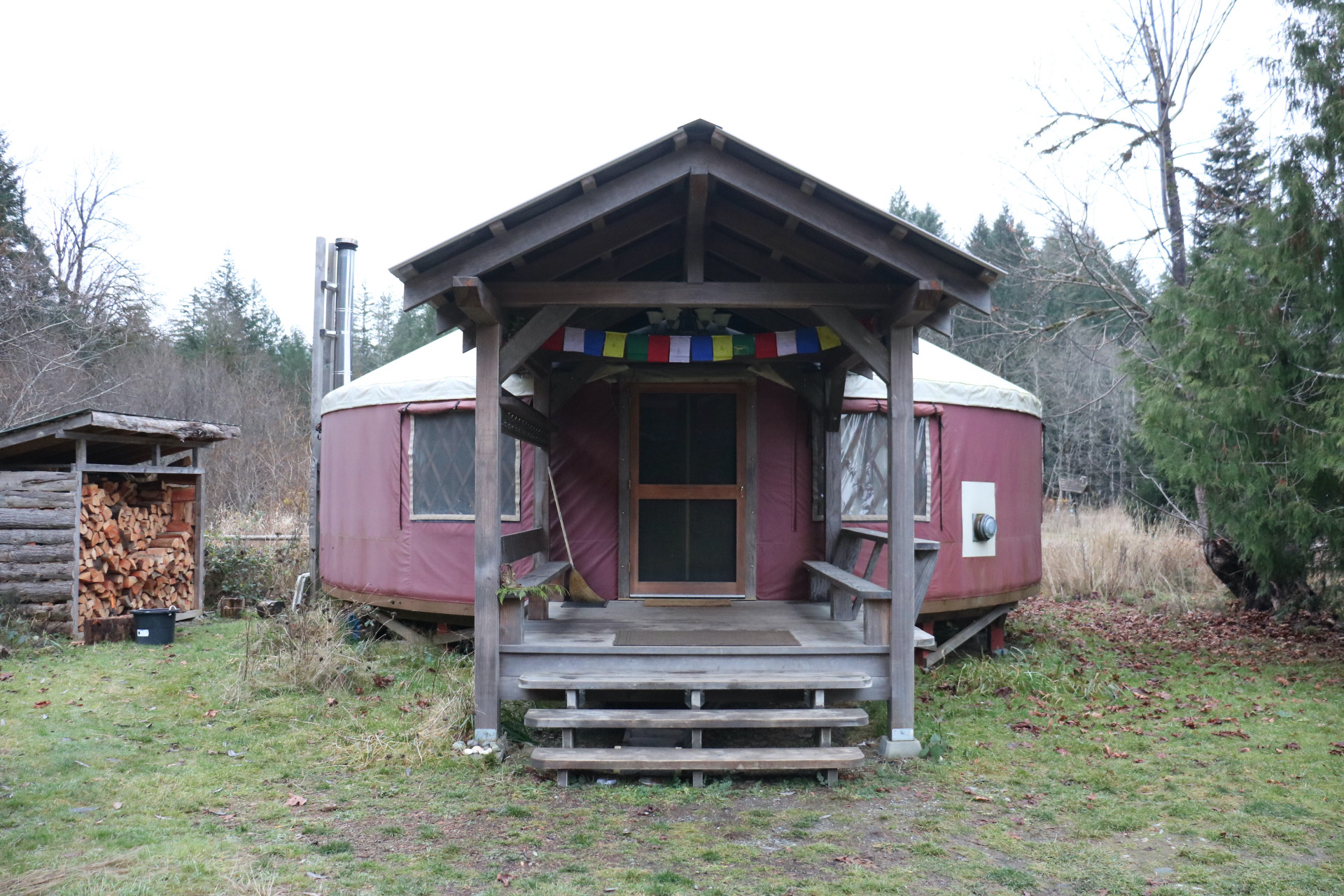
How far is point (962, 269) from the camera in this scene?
4359 mm

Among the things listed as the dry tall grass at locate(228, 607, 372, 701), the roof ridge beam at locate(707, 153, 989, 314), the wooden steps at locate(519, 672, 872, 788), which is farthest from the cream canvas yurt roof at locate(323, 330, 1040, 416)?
the wooden steps at locate(519, 672, 872, 788)

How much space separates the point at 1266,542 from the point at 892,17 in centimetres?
1254

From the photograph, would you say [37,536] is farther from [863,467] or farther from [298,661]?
[863,467]

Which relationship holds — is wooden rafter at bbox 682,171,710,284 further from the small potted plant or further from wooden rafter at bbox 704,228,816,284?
the small potted plant

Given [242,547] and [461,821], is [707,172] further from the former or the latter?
[242,547]

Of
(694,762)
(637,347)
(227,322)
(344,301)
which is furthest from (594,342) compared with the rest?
(227,322)

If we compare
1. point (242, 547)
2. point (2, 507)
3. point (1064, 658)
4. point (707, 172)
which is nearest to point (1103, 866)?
point (707, 172)

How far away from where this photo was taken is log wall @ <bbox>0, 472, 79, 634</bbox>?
283 inches

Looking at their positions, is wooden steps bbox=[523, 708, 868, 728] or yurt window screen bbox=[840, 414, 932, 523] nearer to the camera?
wooden steps bbox=[523, 708, 868, 728]

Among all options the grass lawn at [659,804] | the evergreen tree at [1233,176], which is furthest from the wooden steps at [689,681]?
the evergreen tree at [1233,176]

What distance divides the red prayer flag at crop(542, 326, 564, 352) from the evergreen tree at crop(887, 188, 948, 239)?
74.3 ft

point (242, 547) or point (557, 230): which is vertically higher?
point (557, 230)

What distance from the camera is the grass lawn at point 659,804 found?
10.0ft

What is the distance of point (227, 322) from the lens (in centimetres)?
2338
